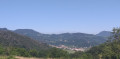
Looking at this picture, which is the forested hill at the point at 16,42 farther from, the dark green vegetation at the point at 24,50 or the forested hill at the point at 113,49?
the forested hill at the point at 113,49

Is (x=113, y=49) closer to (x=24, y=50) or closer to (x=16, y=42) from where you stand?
(x=24, y=50)

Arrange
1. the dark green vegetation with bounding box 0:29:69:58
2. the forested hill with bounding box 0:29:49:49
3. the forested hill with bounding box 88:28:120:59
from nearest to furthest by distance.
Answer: the forested hill with bounding box 88:28:120:59 < the dark green vegetation with bounding box 0:29:69:58 < the forested hill with bounding box 0:29:49:49

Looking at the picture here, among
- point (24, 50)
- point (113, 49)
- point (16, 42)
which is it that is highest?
point (113, 49)

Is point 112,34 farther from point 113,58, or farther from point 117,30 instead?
point 113,58

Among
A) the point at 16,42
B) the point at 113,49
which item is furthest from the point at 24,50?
the point at 16,42

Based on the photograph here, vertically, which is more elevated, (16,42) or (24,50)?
(16,42)

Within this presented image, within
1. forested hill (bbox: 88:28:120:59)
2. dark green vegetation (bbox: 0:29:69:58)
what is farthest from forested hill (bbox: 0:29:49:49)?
forested hill (bbox: 88:28:120:59)

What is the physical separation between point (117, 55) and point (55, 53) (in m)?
13.8

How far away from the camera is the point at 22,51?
3553 cm

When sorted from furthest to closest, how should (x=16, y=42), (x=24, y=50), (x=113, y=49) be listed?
(x=16, y=42) < (x=24, y=50) < (x=113, y=49)

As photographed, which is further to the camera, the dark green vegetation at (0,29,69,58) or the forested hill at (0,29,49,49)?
the forested hill at (0,29,49,49)

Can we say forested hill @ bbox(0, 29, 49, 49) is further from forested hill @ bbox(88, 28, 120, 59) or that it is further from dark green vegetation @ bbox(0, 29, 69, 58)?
forested hill @ bbox(88, 28, 120, 59)

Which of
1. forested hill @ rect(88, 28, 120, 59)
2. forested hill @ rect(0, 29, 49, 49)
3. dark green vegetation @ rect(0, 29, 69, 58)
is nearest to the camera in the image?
forested hill @ rect(88, 28, 120, 59)

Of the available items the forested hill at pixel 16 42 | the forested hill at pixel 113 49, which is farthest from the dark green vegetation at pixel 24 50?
the forested hill at pixel 113 49
